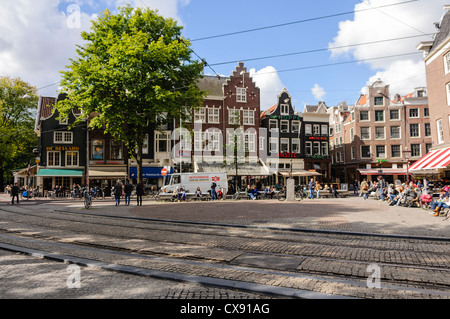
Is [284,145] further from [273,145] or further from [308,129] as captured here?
[308,129]

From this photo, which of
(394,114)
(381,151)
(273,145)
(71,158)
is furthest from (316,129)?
(71,158)

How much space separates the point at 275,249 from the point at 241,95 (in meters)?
34.7

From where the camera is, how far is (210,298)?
13.4 ft

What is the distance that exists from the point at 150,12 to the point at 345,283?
82.7 feet

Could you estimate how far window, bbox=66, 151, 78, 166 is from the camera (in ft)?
115

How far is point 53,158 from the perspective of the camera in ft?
113

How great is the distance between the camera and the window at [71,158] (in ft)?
115

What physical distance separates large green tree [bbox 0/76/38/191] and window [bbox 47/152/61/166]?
887 cm

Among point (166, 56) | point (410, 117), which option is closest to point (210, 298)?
point (166, 56)

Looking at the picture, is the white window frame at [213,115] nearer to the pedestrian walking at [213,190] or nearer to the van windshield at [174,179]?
the van windshield at [174,179]

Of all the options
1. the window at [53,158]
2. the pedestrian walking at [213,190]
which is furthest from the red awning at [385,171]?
the window at [53,158]

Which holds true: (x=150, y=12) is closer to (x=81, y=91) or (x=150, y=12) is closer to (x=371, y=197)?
(x=81, y=91)

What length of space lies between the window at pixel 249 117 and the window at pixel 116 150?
16554mm

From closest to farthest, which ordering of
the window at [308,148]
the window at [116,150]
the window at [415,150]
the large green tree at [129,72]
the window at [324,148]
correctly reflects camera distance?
the large green tree at [129,72], the window at [116,150], the window at [308,148], the window at [324,148], the window at [415,150]
